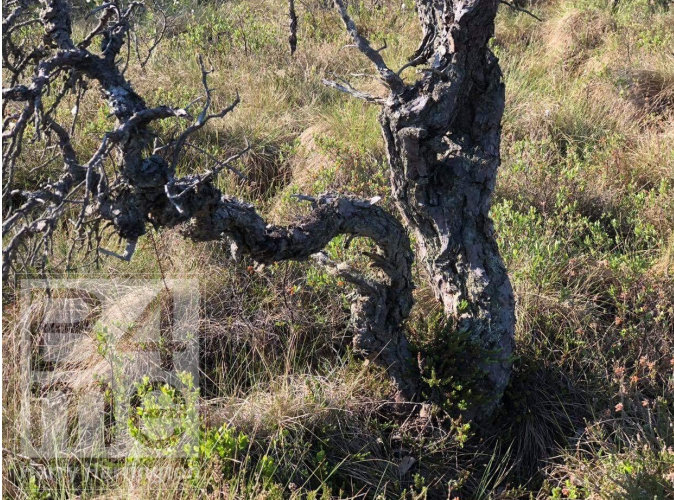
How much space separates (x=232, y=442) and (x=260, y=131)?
3.30 m

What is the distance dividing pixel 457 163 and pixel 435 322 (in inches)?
32.9

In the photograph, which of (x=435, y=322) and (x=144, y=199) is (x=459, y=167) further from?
(x=144, y=199)

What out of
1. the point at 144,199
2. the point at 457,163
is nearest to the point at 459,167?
the point at 457,163

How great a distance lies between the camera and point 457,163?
3295 millimetres

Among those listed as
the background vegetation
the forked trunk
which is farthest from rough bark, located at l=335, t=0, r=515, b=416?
the background vegetation

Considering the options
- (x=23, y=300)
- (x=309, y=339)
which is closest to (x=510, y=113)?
(x=309, y=339)

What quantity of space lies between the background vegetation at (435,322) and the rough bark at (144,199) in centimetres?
42

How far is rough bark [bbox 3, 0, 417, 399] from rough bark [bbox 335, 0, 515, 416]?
0.24 m

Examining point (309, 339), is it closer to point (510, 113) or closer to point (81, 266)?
point (81, 266)

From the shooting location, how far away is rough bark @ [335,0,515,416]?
121 inches

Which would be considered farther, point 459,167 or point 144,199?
point 459,167

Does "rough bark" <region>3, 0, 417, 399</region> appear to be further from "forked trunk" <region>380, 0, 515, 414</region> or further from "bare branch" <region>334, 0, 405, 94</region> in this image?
"bare branch" <region>334, 0, 405, 94</region>

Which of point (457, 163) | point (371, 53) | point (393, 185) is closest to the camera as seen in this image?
point (371, 53)

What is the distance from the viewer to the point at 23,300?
395 centimetres
